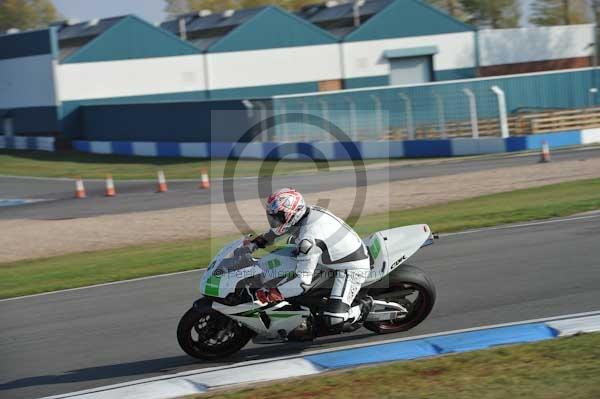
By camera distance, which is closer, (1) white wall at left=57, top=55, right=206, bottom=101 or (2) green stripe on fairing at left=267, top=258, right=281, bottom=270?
(2) green stripe on fairing at left=267, top=258, right=281, bottom=270

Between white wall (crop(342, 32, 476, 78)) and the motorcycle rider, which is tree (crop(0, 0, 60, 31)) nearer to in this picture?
white wall (crop(342, 32, 476, 78))

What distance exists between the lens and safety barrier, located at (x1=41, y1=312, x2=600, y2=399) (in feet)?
26.3

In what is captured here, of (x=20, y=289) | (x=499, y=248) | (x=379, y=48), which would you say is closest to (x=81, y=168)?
(x=379, y=48)

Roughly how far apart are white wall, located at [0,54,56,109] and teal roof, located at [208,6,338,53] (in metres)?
9.76

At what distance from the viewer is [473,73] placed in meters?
58.2

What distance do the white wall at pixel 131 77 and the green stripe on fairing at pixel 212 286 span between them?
4325cm

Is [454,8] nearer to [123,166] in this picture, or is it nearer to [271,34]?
[271,34]

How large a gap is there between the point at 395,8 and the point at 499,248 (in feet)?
149

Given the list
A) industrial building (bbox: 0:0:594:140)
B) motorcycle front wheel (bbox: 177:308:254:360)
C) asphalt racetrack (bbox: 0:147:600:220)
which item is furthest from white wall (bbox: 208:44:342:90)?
motorcycle front wheel (bbox: 177:308:254:360)

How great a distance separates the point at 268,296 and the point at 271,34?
47.5m

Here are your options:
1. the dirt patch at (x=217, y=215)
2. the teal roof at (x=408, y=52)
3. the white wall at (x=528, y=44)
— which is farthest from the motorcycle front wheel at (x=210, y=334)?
the white wall at (x=528, y=44)

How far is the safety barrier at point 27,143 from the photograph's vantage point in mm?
49062

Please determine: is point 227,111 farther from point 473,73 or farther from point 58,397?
point 58,397

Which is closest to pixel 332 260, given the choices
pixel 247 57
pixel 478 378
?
pixel 478 378
